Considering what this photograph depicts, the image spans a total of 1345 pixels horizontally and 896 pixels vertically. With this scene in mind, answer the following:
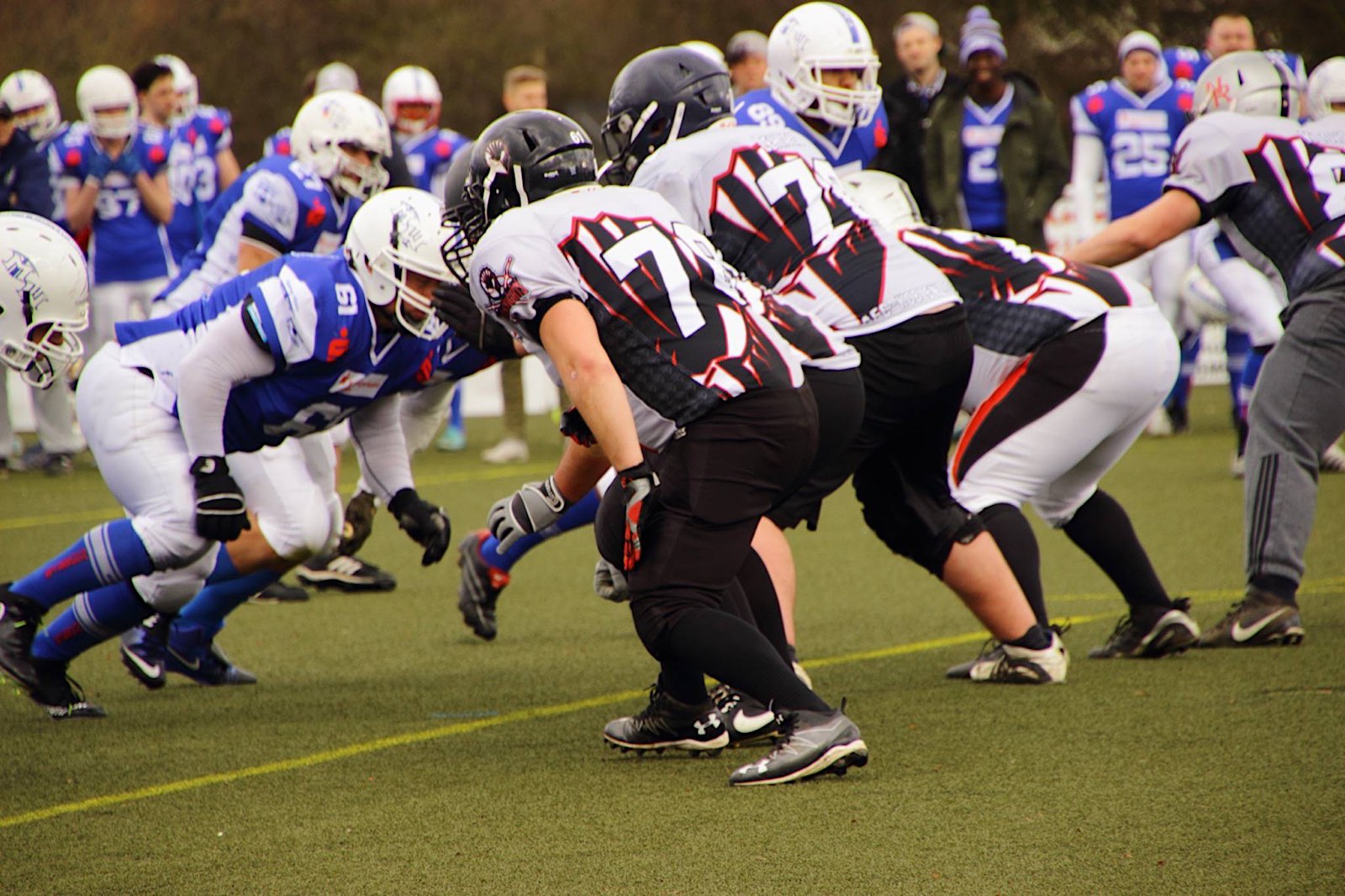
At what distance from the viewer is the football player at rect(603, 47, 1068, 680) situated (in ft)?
14.4

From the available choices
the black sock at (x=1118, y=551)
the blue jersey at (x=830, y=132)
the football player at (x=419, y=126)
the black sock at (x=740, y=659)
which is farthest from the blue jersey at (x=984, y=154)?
the black sock at (x=740, y=659)

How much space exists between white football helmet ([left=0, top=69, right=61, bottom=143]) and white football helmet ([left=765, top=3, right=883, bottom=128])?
251 inches

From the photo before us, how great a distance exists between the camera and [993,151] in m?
10.7

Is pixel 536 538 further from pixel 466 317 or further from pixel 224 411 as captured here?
pixel 466 317

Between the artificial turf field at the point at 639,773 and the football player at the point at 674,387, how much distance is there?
289 millimetres

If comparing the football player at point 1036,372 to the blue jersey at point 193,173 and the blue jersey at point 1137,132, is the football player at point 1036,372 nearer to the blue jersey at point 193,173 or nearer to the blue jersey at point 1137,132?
the blue jersey at point 1137,132

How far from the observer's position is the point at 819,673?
5.25m

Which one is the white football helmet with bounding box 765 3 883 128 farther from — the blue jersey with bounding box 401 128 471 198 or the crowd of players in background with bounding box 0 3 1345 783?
the blue jersey with bounding box 401 128 471 198

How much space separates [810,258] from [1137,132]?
295 inches

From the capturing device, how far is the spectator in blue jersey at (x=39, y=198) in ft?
34.3

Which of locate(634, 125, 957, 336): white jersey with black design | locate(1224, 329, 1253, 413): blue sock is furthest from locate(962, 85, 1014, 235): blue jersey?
locate(634, 125, 957, 336): white jersey with black design

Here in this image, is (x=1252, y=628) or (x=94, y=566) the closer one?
(x=94, y=566)

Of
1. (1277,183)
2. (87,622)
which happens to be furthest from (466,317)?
(1277,183)

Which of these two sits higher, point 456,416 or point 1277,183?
point 1277,183
